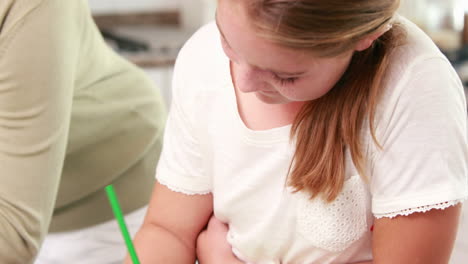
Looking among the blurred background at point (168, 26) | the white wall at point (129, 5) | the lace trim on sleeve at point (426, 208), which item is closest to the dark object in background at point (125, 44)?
the blurred background at point (168, 26)

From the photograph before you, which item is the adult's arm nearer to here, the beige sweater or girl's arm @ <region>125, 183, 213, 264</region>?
the beige sweater

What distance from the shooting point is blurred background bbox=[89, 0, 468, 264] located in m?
2.82

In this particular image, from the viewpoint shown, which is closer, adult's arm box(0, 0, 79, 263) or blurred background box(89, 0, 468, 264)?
adult's arm box(0, 0, 79, 263)

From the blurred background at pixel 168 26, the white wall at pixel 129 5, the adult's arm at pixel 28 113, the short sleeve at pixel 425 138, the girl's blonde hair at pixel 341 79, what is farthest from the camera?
the white wall at pixel 129 5

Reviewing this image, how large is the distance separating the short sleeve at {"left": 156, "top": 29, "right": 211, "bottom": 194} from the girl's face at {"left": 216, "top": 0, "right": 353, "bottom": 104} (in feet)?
0.79

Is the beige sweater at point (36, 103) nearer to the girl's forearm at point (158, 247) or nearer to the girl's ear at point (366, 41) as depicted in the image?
the girl's forearm at point (158, 247)

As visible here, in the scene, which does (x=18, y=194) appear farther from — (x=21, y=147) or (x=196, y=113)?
(x=196, y=113)

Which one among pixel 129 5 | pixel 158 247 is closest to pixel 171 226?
pixel 158 247

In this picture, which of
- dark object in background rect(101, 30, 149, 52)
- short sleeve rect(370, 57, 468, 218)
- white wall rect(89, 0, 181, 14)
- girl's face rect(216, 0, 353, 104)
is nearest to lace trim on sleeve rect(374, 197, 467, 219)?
short sleeve rect(370, 57, 468, 218)

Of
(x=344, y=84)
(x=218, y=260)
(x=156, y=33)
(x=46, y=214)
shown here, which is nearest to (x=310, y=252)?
(x=218, y=260)

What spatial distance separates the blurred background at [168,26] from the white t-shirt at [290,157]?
178 centimetres

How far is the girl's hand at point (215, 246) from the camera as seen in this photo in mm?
1050

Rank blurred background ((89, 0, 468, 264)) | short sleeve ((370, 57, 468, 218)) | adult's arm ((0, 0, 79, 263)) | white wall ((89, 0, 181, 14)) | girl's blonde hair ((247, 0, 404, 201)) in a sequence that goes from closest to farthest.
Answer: girl's blonde hair ((247, 0, 404, 201)) → short sleeve ((370, 57, 468, 218)) → adult's arm ((0, 0, 79, 263)) → blurred background ((89, 0, 468, 264)) → white wall ((89, 0, 181, 14))

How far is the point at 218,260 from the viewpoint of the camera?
3.43 feet
